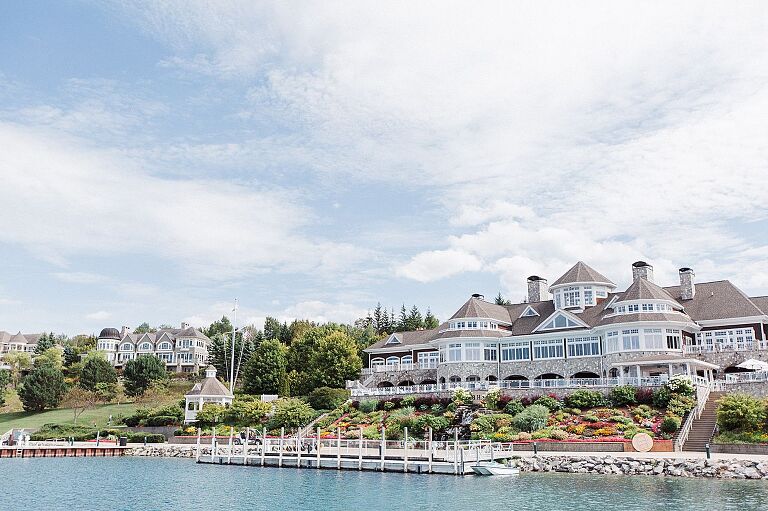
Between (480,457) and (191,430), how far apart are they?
86.0ft

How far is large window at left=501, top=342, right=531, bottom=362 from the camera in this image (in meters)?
54.6

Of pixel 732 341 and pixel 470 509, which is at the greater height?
pixel 732 341

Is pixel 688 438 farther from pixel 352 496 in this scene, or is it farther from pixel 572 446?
pixel 352 496

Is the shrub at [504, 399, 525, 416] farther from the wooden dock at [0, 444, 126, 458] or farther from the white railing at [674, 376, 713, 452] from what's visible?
the wooden dock at [0, 444, 126, 458]

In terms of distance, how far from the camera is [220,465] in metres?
41.5

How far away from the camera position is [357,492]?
2925cm

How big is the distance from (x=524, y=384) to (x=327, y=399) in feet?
49.5

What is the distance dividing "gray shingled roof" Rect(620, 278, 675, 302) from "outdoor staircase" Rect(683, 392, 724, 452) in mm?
9711

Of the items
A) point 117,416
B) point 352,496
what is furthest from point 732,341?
point 117,416

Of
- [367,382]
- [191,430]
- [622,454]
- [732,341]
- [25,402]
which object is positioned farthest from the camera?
[25,402]

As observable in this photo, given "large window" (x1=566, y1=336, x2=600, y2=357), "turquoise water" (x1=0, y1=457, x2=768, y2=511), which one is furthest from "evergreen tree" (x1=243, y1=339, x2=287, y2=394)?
"turquoise water" (x1=0, y1=457, x2=768, y2=511)

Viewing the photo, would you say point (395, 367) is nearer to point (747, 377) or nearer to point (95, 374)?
point (747, 377)

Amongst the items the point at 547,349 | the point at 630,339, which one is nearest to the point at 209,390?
the point at 547,349

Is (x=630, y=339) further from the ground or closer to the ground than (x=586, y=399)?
further from the ground
